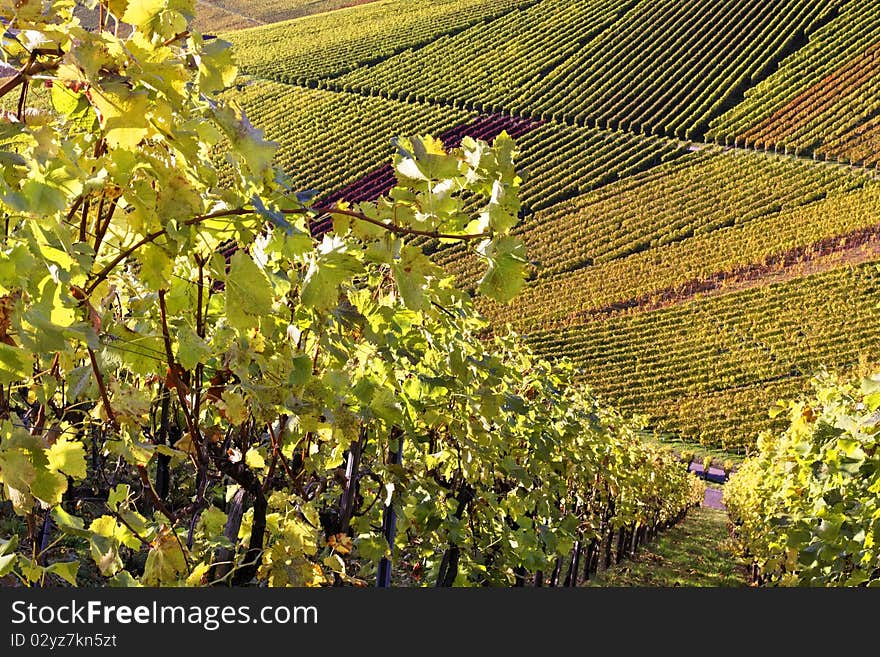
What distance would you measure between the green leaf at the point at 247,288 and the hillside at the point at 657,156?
26833mm

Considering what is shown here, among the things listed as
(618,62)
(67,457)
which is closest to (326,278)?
(67,457)

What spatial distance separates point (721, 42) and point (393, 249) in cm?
5477

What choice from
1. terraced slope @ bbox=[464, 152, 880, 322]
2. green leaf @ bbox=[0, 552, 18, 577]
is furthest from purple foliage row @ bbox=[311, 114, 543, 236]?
green leaf @ bbox=[0, 552, 18, 577]

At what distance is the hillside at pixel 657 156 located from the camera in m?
34.1

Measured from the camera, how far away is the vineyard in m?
1.28

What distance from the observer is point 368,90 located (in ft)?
168

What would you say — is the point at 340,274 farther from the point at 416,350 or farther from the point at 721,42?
the point at 721,42

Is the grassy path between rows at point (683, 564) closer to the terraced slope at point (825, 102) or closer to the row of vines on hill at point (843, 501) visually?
the row of vines on hill at point (843, 501)

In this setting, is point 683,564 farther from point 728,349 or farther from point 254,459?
point 728,349

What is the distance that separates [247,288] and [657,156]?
45461mm

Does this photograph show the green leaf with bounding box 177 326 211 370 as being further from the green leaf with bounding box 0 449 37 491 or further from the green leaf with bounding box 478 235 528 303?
the green leaf with bounding box 478 235 528 303

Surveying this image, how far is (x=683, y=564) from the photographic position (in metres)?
15.3

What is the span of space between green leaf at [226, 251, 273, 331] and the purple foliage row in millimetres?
37369

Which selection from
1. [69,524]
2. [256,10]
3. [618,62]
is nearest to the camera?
[69,524]
